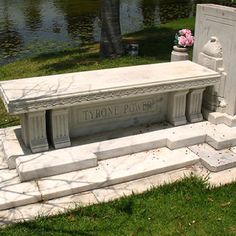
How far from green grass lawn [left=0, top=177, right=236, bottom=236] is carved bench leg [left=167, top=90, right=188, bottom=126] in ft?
5.72

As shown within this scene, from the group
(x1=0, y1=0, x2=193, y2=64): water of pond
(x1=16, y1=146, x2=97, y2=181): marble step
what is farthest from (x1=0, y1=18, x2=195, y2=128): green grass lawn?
(x1=16, y1=146, x2=97, y2=181): marble step

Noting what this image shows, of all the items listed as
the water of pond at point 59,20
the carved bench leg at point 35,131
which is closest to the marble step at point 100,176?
the carved bench leg at point 35,131

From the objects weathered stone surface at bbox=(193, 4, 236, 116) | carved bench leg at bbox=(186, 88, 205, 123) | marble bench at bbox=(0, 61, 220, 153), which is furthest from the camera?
carved bench leg at bbox=(186, 88, 205, 123)

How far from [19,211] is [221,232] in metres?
2.44

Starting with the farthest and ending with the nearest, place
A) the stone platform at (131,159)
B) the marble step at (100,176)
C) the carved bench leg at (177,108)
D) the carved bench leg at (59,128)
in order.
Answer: the carved bench leg at (177,108) → the carved bench leg at (59,128) → the stone platform at (131,159) → the marble step at (100,176)

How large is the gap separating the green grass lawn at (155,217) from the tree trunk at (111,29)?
23.5 ft

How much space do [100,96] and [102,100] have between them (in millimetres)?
79

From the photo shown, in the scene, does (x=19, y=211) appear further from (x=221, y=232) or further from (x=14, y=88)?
(x=221, y=232)

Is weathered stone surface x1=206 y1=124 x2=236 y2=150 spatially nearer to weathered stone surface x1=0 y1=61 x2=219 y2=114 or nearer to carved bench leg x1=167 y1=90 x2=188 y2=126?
carved bench leg x1=167 y1=90 x2=188 y2=126

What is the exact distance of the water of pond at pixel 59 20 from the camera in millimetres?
16703

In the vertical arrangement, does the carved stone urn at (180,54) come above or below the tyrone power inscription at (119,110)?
above

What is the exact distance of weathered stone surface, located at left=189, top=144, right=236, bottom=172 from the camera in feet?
19.2

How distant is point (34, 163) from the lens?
218 inches

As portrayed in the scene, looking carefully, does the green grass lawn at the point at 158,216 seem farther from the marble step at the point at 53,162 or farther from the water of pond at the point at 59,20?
the water of pond at the point at 59,20
